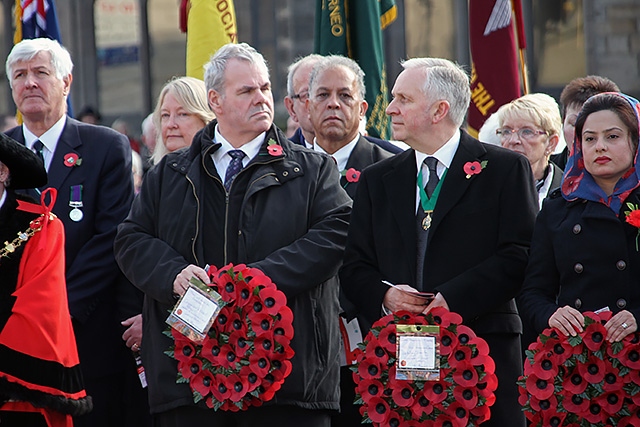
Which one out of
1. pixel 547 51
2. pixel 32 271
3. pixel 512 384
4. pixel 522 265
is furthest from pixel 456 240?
pixel 547 51

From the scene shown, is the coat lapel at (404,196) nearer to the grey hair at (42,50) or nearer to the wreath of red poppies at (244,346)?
the wreath of red poppies at (244,346)

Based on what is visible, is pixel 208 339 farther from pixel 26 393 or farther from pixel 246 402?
pixel 26 393

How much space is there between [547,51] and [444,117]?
1080cm

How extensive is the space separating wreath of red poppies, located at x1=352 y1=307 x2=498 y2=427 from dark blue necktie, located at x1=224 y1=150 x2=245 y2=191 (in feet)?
3.23

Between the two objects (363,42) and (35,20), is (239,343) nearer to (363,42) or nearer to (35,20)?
(363,42)

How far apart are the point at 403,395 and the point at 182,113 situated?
2523 mm

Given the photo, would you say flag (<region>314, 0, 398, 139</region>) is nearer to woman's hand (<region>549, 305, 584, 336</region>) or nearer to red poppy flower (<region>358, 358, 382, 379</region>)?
red poppy flower (<region>358, 358, 382, 379</region>)

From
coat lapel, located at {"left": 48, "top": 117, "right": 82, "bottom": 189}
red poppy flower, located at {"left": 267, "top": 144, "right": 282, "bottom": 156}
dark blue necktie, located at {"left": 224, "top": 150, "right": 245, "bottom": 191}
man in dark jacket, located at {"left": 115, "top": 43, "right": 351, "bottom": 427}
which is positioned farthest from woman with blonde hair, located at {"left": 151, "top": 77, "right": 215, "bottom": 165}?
red poppy flower, located at {"left": 267, "top": 144, "right": 282, "bottom": 156}

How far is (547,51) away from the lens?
1551 cm

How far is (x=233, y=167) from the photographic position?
5.21 metres

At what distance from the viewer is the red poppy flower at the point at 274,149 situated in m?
5.16

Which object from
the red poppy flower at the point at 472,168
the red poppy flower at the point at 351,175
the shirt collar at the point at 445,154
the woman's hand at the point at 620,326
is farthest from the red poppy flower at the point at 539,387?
the red poppy flower at the point at 351,175

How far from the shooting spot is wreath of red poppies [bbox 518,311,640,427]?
175 inches

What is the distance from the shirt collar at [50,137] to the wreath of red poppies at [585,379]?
9.69 feet
